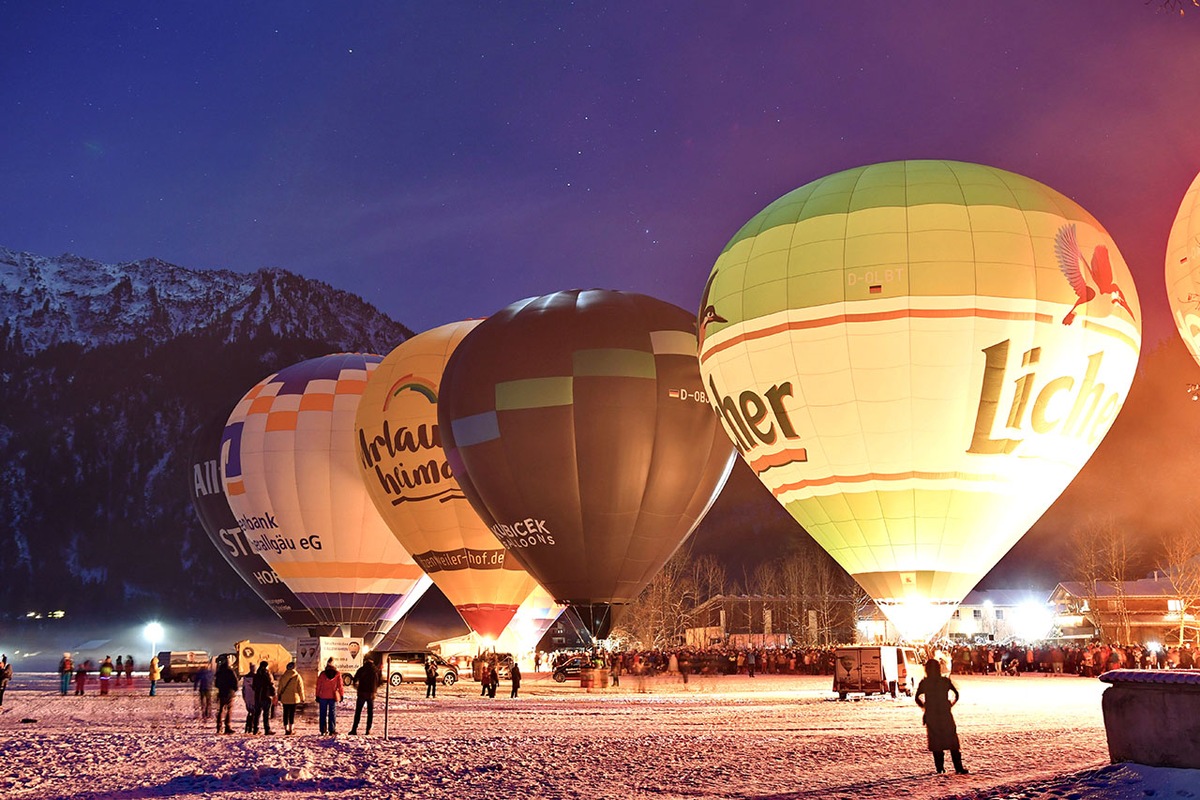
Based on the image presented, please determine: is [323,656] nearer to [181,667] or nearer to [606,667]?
[606,667]

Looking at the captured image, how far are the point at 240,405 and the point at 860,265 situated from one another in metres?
24.0

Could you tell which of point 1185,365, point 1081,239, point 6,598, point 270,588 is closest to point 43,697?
point 270,588

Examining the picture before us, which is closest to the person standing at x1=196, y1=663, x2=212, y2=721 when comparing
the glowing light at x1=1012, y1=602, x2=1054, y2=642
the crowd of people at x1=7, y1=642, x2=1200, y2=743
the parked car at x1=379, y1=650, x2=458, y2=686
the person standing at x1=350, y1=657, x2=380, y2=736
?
the crowd of people at x1=7, y1=642, x2=1200, y2=743

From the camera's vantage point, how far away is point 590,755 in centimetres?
1442

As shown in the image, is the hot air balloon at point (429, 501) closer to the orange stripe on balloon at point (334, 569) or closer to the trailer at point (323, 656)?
the orange stripe on balloon at point (334, 569)

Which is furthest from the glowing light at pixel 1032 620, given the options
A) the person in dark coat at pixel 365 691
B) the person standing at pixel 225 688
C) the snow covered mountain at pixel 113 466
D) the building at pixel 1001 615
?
the snow covered mountain at pixel 113 466

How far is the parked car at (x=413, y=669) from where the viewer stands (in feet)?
116

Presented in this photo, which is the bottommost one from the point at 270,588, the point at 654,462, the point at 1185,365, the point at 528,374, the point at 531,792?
the point at 531,792

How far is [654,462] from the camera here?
28656 millimetres

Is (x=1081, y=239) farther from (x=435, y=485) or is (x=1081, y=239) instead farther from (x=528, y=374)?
(x=435, y=485)

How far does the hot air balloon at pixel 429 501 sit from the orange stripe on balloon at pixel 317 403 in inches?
101

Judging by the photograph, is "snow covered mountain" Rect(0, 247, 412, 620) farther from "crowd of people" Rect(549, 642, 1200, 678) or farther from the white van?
the white van

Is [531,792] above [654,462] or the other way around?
the other way around

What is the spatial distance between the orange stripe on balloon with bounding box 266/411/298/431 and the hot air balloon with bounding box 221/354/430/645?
3cm
